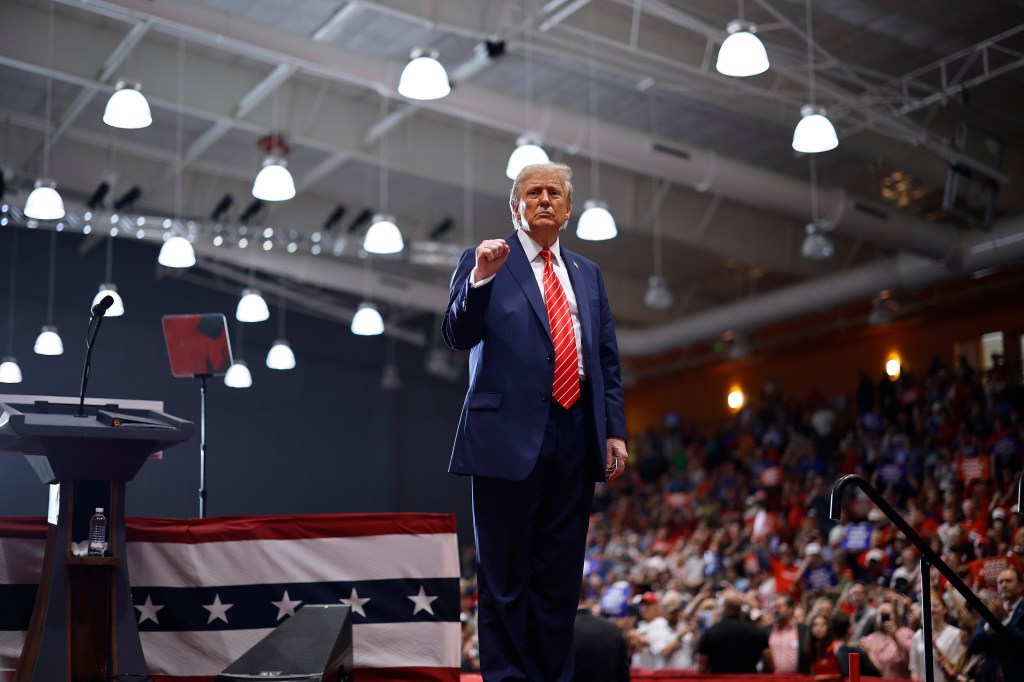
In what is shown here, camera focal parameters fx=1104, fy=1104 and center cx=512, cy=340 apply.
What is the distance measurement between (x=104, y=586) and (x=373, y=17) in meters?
7.92

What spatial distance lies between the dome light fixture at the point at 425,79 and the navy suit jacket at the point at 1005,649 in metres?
4.38

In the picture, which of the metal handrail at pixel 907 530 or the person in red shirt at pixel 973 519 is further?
the person in red shirt at pixel 973 519

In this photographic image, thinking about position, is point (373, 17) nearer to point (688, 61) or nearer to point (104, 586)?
point (688, 61)

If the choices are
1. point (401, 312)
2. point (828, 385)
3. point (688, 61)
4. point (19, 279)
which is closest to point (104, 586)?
point (688, 61)

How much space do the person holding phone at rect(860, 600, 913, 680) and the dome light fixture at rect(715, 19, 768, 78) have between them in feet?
11.5

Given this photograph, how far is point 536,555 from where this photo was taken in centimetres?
270

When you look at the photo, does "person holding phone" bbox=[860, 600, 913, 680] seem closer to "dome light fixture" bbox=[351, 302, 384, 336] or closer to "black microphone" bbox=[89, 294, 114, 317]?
"black microphone" bbox=[89, 294, 114, 317]

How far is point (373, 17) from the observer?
10.2 metres

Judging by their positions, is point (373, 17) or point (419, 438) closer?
point (373, 17)

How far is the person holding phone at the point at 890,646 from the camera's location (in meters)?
6.92

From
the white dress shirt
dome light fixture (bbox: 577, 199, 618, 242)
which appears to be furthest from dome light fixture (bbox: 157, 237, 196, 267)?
the white dress shirt

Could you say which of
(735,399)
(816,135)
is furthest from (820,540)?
(735,399)

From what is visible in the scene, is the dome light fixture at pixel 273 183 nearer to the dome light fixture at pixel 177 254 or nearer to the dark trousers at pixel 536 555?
the dome light fixture at pixel 177 254

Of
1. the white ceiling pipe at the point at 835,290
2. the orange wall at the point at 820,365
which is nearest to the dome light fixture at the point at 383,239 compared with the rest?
the white ceiling pipe at the point at 835,290
